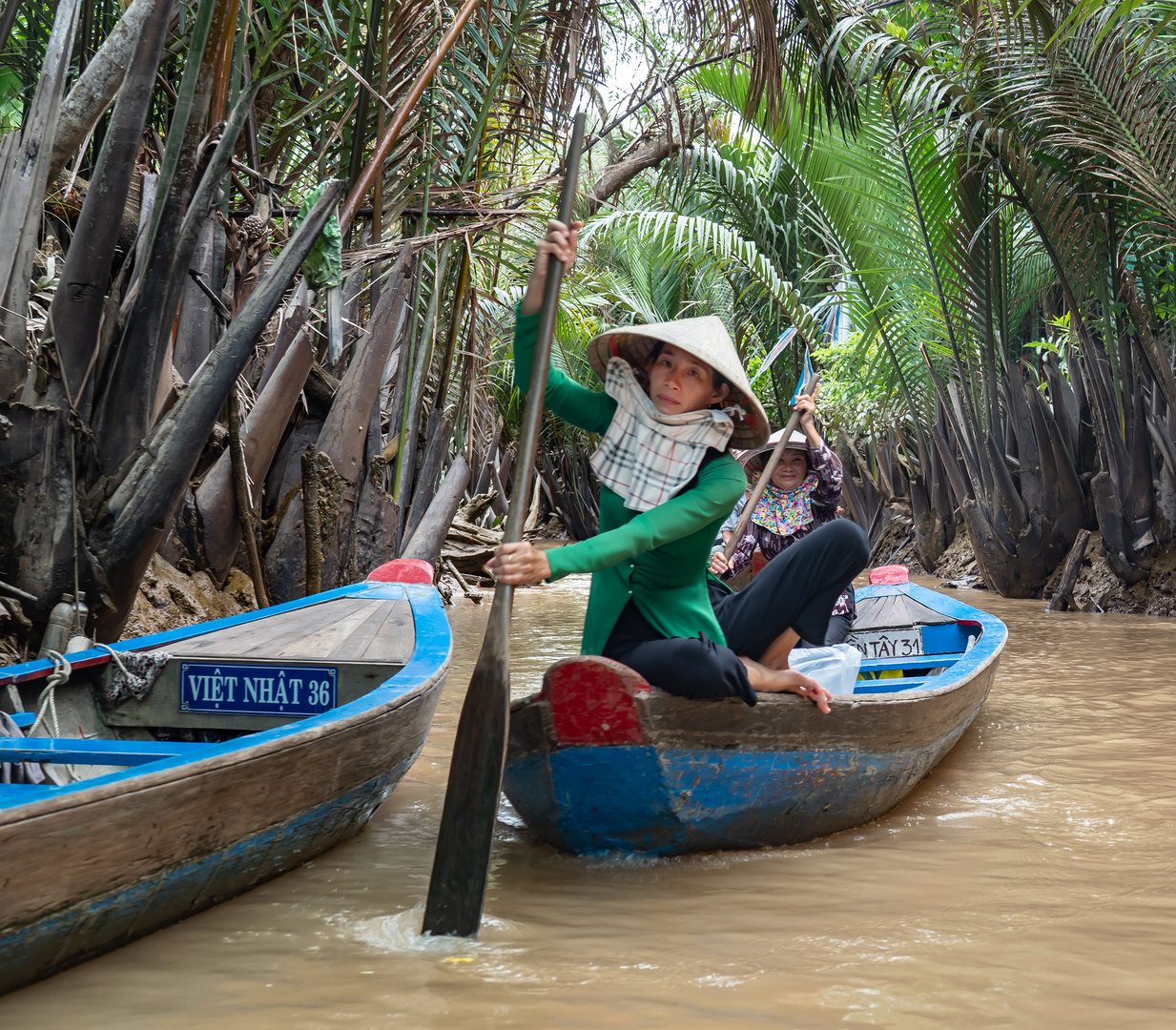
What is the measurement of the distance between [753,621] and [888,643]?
2319 millimetres

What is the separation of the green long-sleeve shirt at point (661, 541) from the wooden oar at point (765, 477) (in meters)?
1.43

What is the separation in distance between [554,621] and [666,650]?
598 cm

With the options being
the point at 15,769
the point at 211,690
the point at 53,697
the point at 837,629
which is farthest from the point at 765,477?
the point at 15,769

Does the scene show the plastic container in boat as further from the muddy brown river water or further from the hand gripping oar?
the hand gripping oar

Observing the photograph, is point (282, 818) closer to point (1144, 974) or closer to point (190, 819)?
point (190, 819)

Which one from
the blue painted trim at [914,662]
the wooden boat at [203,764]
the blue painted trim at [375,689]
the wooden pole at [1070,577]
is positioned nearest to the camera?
the wooden boat at [203,764]

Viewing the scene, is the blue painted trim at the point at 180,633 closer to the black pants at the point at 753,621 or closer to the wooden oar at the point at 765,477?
the wooden oar at the point at 765,477

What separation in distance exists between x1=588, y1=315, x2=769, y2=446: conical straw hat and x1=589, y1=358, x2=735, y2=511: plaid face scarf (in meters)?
0.09

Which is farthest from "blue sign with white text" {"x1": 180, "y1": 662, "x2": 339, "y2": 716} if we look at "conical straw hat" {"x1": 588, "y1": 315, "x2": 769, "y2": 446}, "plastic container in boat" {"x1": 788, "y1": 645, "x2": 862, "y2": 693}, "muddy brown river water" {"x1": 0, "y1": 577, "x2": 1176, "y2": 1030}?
"plastic container in boat" {"x1": 788, "y1": 645, "x2": 862, "y2": 693}

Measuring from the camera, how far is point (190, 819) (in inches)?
→ 78.6

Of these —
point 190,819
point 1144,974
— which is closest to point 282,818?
point 190,819

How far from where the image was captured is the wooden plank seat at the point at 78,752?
2270 millimetres

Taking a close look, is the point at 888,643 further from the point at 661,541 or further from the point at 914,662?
the point at 661,541

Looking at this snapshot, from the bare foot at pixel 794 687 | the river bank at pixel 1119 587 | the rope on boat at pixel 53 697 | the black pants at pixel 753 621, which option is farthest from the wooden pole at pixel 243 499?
the river bank at pixel 1119 587
